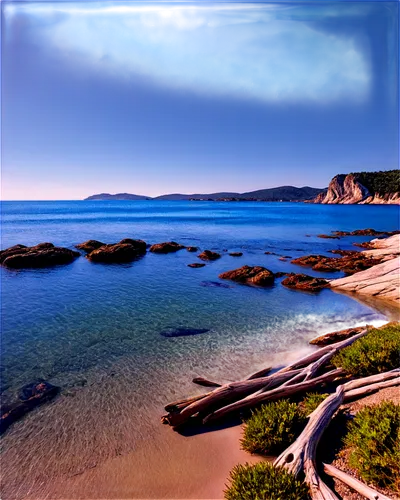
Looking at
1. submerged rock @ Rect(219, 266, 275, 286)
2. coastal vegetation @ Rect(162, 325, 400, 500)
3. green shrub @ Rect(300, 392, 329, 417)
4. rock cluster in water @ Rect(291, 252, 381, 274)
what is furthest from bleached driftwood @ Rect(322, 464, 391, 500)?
rock cluster in water @ Rect(291, 252, 381, 274)

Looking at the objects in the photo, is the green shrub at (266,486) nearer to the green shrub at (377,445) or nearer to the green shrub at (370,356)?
the green shrub at (377,445)

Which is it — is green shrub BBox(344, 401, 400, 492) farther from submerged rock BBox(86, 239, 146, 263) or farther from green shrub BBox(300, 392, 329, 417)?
submerged rock BBox(86, 239, 146, 263)

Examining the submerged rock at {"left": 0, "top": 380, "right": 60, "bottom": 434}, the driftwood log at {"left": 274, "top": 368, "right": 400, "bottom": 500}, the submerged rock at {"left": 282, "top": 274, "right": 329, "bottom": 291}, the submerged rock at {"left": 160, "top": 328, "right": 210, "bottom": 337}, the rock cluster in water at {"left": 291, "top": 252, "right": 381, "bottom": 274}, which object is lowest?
the submerged rock at {"left": 0, "top": 380, "right": 60, "bottom": 434}

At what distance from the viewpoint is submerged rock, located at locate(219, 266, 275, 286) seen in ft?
82.2

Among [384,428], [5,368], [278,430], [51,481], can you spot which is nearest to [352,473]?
[384,428]

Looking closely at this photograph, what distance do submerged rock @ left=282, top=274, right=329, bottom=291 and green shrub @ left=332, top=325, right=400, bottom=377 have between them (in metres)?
12.8

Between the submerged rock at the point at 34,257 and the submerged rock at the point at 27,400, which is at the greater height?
the submerged rock at the point at 34,257

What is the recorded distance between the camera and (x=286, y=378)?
962cm

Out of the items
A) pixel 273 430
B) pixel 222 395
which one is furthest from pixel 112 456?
pixel 273 430

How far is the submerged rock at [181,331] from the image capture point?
1486cm

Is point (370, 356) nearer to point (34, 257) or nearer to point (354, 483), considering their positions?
point (354, 483)

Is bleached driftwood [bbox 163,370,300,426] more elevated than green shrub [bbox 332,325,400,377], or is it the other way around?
green shrub [bbox 332,325,400,377]

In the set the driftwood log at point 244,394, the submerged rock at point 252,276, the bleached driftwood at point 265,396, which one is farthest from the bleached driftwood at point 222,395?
the submerged rock at point 252,276

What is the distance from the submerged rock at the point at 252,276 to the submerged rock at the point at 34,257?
743 inches
